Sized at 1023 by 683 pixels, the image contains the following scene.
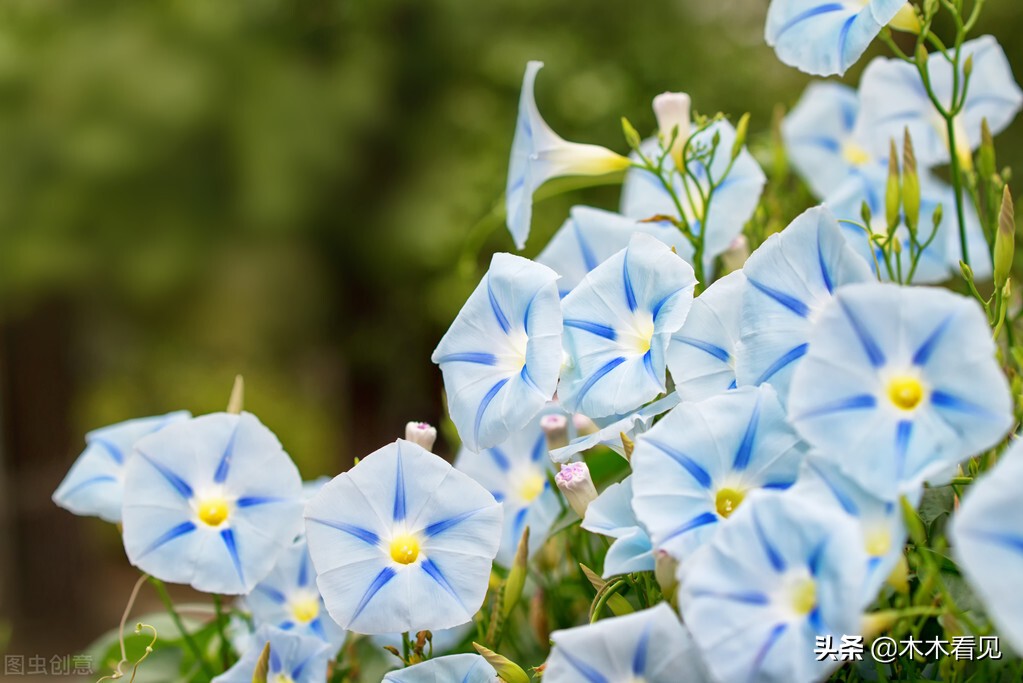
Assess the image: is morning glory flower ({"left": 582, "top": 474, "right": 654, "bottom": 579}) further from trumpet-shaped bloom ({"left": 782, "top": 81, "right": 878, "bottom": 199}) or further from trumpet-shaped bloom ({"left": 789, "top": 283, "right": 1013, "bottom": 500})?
trumpet-shaped bloom ({"left": 782, "top": 81, "right": 878, "bottom": 199})

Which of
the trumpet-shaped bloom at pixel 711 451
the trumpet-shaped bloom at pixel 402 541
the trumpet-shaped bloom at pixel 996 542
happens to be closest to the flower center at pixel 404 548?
the trumpet-shaped bloom at pixel 402 541

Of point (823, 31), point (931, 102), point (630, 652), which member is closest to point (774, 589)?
point (630, 652)

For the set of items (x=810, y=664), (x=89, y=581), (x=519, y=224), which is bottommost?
(x=810, y=664)

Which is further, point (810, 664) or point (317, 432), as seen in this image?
point (317, 432)

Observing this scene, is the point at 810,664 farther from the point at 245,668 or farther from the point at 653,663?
the point at 245,668

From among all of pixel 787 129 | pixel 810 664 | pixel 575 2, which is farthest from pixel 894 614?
pixel 575 2

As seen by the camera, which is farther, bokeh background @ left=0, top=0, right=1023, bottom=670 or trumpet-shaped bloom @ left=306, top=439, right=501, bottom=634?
bokeh background @ left=0, top=0, right=1023, bottom=670

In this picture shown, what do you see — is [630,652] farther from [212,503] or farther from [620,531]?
[212,503]

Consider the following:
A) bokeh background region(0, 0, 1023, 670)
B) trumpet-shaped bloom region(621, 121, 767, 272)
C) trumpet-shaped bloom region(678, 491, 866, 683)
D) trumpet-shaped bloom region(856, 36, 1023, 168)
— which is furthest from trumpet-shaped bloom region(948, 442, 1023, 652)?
bokeh background region(0, 0, 1023, 670)
